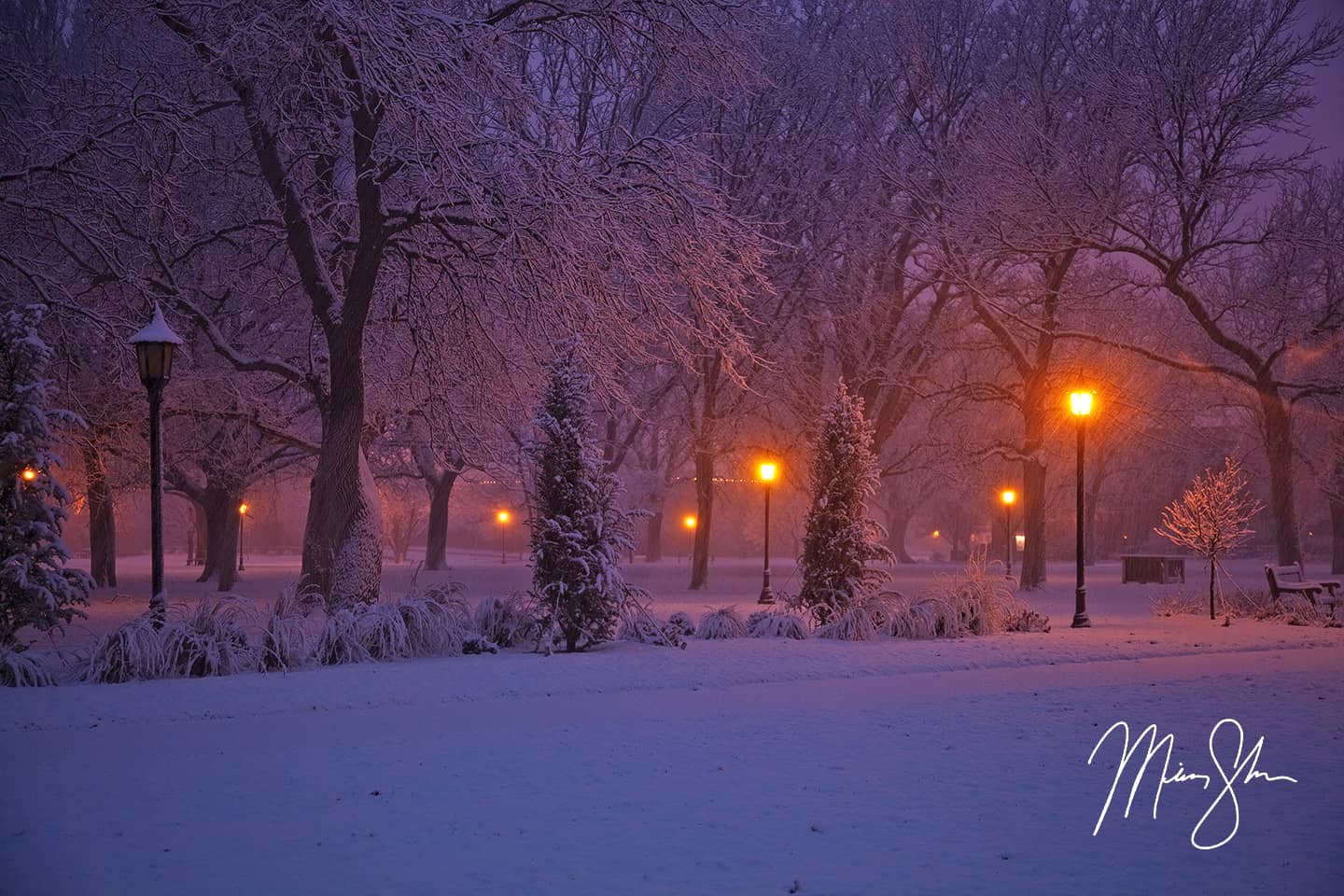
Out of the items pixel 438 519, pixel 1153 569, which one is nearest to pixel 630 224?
pixel 1153 569

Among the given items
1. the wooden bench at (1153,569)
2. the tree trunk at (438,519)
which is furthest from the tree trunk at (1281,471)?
the tree trunk at (438,519)

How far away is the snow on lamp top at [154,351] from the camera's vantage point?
1295cm

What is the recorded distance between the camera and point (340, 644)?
1313 cm

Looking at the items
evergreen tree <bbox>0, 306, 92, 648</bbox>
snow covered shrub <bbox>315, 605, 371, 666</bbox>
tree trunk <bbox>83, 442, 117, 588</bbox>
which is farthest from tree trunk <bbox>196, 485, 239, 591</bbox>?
snow covered shrub <bbox>315, 605, 371, 666</bbox>

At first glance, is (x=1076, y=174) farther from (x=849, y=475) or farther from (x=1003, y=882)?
(x=1003, y=882)

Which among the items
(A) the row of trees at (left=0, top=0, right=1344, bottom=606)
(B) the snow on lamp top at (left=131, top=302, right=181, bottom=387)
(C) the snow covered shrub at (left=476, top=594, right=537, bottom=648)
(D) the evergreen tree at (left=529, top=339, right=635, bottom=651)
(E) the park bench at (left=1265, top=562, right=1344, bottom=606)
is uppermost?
(A) the row of trees at (left=0, top=0, right=1344, bottom=606)

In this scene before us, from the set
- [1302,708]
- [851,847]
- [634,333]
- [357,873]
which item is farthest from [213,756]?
[1302,708]

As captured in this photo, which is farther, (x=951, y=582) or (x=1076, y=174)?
(x=1076, y=174)

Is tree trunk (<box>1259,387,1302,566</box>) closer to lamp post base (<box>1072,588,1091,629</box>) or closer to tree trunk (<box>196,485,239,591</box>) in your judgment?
lamp post base (<box>1072,588,1091,629</box>)

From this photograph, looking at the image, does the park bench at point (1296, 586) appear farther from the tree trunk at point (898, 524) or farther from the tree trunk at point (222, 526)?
the tree trunk at point (898, 524)

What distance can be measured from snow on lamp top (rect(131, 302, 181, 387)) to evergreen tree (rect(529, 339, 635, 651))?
4634 mm

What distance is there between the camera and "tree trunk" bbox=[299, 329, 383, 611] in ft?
52.1

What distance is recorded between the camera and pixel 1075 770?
770 cm

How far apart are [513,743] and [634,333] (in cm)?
733
